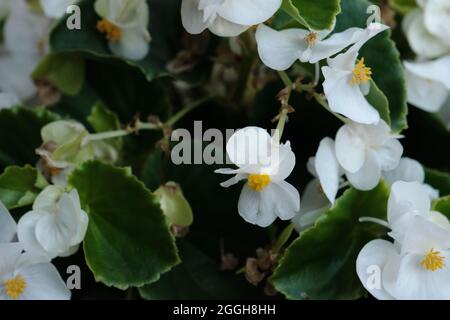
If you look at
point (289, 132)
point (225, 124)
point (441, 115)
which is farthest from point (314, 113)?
point (441, 115)

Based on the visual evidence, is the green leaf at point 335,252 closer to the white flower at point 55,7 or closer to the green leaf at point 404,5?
the green leaf at point 404,5

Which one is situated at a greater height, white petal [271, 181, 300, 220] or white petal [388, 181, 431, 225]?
white petal [271, 181, 300, 220]

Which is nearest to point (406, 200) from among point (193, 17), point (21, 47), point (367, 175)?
point (367, 175)

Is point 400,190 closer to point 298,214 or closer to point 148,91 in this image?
point 298,214

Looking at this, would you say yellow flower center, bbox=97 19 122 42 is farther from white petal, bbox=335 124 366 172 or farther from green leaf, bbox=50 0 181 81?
white petal, bbox=335 124 366 172

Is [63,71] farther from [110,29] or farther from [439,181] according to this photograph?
[439,181]

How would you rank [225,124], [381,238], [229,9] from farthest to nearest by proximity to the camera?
1. [225,124]
2. [381,238]
3. [229,9]

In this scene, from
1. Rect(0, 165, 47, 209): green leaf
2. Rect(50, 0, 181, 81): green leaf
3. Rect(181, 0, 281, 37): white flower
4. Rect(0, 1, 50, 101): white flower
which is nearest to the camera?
Rect(181, 0, 281, 37): white flower

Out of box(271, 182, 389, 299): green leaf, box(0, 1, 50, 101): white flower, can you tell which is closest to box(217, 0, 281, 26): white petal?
box(271, 182, 389, 299): green leaf
